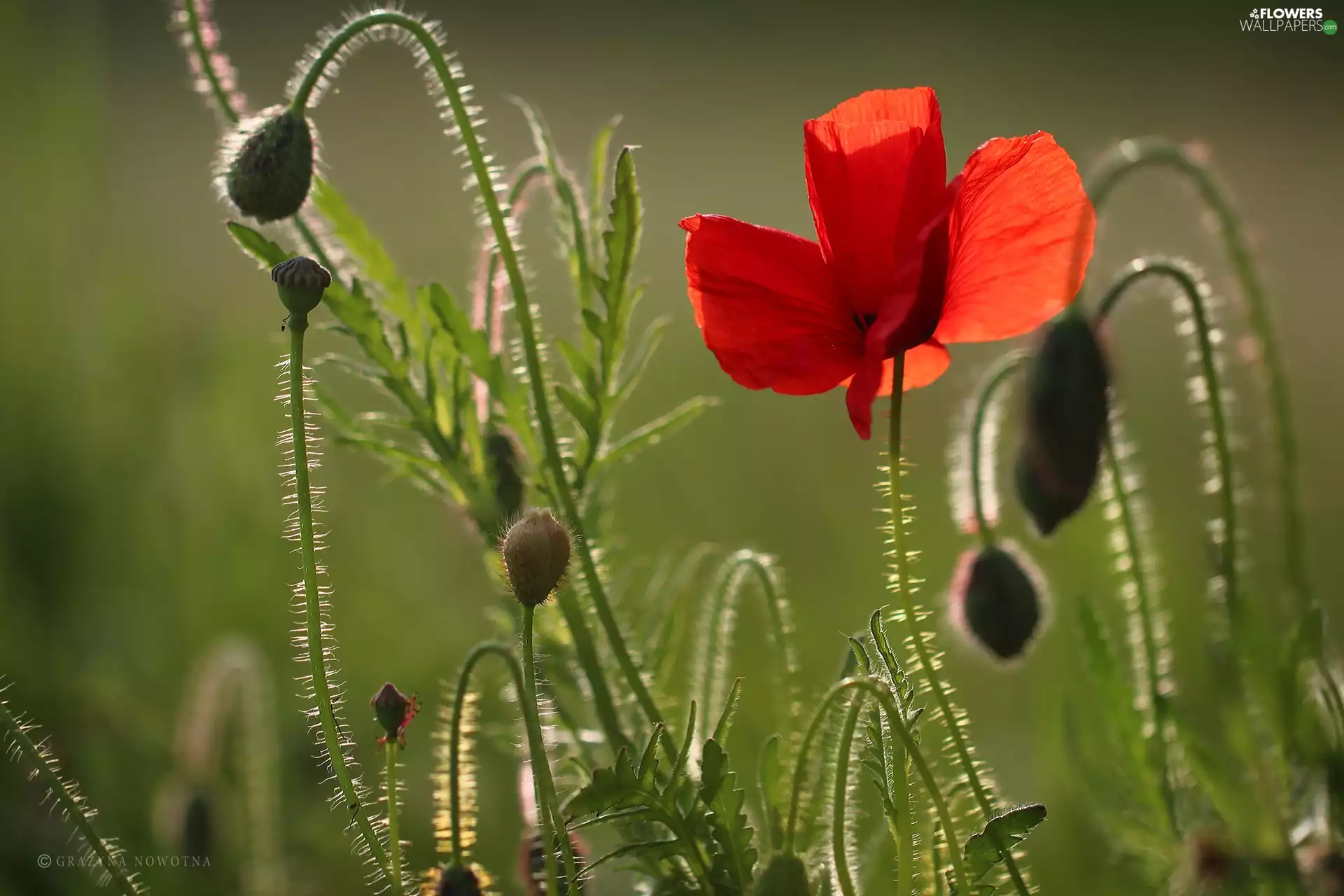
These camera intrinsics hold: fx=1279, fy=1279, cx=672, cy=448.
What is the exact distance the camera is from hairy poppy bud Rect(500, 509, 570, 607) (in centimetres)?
91

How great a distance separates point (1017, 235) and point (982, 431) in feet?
1.29

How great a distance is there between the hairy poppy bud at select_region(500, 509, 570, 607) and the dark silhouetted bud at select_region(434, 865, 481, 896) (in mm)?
285

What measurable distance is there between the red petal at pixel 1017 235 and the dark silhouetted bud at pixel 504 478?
0.45m

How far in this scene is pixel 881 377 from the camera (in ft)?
3.34

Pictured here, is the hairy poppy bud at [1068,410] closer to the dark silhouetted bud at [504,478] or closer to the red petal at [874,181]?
the red petal at [874,181]

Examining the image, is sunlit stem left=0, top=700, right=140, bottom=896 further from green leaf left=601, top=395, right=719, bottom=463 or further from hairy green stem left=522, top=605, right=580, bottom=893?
green leaf left=601, top=395, right=719, bottom=463

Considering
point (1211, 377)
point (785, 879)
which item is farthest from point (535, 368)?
point (1211, 377)

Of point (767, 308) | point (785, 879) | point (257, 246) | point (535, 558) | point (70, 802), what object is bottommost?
point (785, 879)

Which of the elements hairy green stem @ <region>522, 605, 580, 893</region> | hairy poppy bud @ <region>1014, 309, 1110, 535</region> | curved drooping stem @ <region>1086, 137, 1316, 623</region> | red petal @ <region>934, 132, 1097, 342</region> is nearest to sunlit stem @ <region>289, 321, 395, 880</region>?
hairy green stem @ <region>522, 605, 580, 893</region>

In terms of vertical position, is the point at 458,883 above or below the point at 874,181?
below

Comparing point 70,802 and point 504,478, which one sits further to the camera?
point 504,478

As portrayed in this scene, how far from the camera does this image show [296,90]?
48.2 inches

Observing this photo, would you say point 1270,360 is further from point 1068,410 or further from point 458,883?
point 458,883

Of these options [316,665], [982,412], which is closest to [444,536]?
[982,412]
